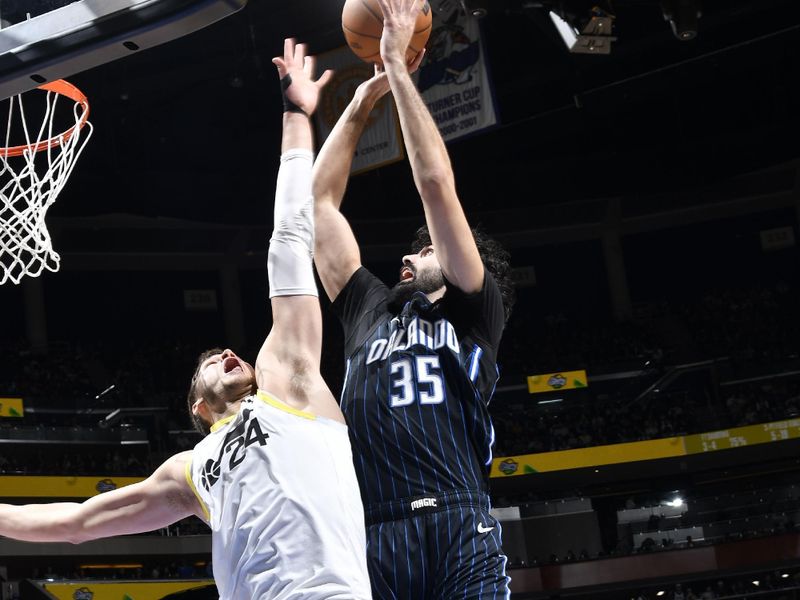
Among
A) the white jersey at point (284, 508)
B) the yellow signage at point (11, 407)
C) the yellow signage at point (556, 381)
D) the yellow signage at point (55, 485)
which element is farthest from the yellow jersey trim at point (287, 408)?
the yellow signage at point (556, 381)

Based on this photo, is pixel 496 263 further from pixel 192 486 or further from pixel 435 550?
pixel 192 486

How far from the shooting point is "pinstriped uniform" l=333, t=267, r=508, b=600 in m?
3.02

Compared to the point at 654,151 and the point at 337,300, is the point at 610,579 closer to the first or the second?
the point at 654,151

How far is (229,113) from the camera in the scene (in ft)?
74.0

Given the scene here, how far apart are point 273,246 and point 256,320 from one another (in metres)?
25.0

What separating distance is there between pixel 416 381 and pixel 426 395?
5 cm

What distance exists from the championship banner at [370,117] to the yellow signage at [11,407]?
31.9ft

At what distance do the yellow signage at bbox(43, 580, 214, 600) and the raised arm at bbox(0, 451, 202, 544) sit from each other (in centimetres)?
1513

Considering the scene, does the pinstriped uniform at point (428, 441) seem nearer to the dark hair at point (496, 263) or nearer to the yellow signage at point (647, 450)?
the dark hair at point (496, 263)

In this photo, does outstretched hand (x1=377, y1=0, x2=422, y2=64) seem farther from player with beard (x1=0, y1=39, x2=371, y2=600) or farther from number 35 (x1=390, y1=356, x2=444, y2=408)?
number 35 (x1=390, y1=356, x2=444, y2=408)

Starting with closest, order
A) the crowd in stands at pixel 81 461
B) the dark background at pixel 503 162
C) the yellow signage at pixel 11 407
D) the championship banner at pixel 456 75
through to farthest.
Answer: the championship banner at pixel 456 75
the dark background at pixel 503 162
the yellow signage at pixel 11 407
the crowd in stands at pixel 81 461

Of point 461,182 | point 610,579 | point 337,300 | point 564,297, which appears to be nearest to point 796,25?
point 461,182

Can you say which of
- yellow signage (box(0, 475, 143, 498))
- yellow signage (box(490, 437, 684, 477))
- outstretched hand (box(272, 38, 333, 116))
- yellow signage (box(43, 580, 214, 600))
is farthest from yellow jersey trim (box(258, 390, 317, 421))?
yellow signage (box(490, 437, 684, 477))

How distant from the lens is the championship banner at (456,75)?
1337 cm
